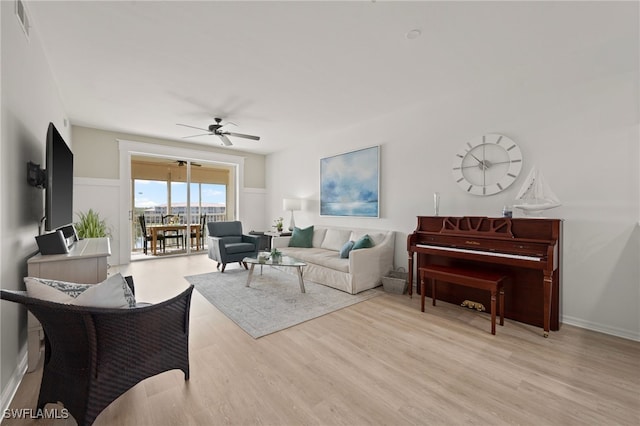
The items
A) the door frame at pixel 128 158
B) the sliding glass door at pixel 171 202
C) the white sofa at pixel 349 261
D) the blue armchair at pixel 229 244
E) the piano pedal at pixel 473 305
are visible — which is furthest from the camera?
the sliding glass door at pixel 171 202

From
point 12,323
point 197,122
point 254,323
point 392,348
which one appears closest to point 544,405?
point 392,348

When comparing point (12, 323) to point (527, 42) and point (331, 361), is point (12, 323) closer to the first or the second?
point (331, 361)

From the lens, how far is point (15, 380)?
1.72 meters

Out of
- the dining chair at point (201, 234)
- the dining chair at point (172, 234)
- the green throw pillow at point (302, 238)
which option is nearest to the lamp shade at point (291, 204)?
the green throw pillow at point (302, 238)

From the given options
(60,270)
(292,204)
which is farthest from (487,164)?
(60,270)

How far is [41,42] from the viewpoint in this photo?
7.95 ft

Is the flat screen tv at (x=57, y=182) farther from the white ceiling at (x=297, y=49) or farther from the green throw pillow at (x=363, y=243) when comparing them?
the green throw pillow at (x=363, y=243)

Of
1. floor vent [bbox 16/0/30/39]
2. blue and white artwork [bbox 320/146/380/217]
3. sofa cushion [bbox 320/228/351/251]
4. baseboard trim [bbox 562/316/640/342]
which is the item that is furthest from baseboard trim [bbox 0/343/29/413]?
baseboard trim [bbox 562/316/640/342]

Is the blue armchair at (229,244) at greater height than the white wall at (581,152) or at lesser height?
lesser

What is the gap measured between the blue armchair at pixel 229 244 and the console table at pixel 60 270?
2.17 meters

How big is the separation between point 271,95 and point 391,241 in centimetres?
267

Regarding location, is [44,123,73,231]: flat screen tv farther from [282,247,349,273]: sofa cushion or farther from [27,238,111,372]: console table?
[282,247,349,273]: sofa cushion

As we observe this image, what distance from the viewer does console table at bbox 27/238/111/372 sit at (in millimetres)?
1909

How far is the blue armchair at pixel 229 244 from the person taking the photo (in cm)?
452
